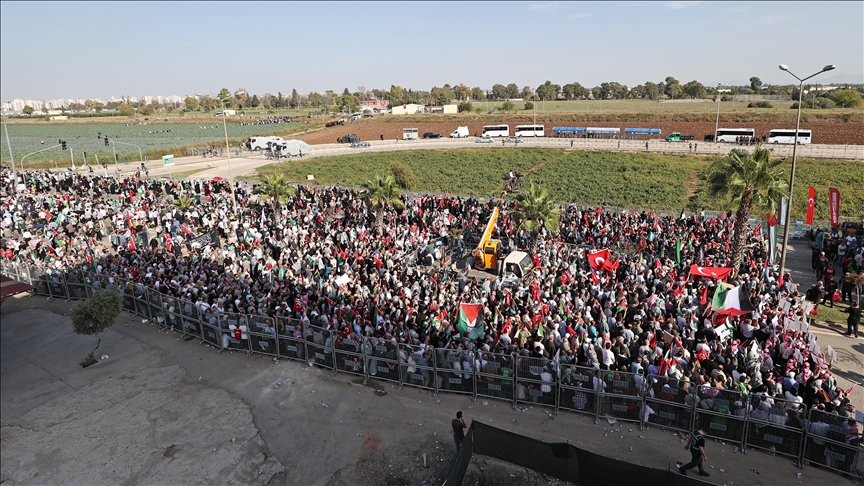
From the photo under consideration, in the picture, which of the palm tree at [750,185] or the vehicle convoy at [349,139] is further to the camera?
the vehicle convoy at [349,139]

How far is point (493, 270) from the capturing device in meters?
24.0

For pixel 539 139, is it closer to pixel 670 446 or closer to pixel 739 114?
pixel 739 114

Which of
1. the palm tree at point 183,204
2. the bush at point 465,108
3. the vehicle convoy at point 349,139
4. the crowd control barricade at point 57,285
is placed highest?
the bush at point 465,108

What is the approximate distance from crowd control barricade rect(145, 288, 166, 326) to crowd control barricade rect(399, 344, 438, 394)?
9.39 metres

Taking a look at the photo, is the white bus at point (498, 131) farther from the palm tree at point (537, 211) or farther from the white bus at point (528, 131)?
the palm tree at point (537, 211)

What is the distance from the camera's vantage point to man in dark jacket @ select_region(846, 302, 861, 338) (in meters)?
16.8

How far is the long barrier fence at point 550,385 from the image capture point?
10719 mm

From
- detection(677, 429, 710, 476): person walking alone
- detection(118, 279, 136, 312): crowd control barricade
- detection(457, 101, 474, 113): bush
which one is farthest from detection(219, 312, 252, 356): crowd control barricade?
detection(457, 101, 474, 113): bush

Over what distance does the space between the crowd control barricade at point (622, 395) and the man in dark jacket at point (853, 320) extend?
32.7 ft

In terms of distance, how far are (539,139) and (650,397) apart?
61.8 metres

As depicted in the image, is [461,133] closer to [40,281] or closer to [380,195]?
[380,195]

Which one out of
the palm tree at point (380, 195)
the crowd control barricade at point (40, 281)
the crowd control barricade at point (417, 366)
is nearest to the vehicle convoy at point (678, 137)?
the palm tree at point (380, 195)

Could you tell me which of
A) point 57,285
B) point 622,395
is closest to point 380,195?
A: point 57,285

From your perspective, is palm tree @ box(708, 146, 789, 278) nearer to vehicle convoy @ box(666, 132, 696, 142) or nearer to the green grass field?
the green grass field
